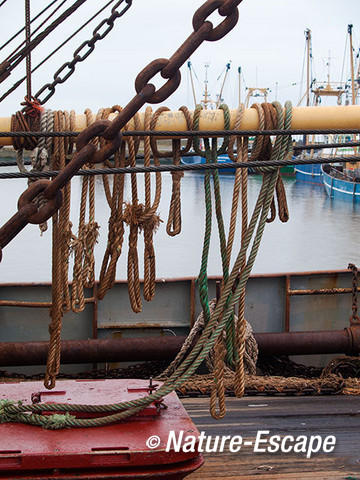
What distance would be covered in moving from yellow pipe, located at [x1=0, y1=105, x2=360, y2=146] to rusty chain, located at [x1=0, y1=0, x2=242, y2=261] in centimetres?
49

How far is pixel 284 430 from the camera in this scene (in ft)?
12.3

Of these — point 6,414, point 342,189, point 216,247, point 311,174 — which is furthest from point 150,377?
point 311,174

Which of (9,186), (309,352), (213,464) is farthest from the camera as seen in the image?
(9,186)

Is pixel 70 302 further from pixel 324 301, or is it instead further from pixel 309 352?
pixel 324 301

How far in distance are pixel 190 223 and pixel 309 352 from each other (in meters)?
20.0

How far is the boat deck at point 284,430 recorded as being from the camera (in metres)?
3.16

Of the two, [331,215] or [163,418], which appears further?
[331,215]

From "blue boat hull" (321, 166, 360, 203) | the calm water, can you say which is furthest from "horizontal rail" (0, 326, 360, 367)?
"blue boat hull" (321, 166, 360, 203)

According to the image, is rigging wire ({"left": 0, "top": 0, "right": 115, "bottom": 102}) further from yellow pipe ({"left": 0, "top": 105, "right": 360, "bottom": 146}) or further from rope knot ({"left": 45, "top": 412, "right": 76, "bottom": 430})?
rope knot ({"left": 45, "top": 412, "right": 76, "bottom": 430})

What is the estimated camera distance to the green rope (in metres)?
2.55

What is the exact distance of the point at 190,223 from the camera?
25.2m

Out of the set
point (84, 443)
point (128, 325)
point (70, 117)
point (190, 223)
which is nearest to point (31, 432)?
point (84, 443)

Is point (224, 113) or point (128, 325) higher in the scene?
point (224, 113)

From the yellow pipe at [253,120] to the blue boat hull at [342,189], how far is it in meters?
33.3
